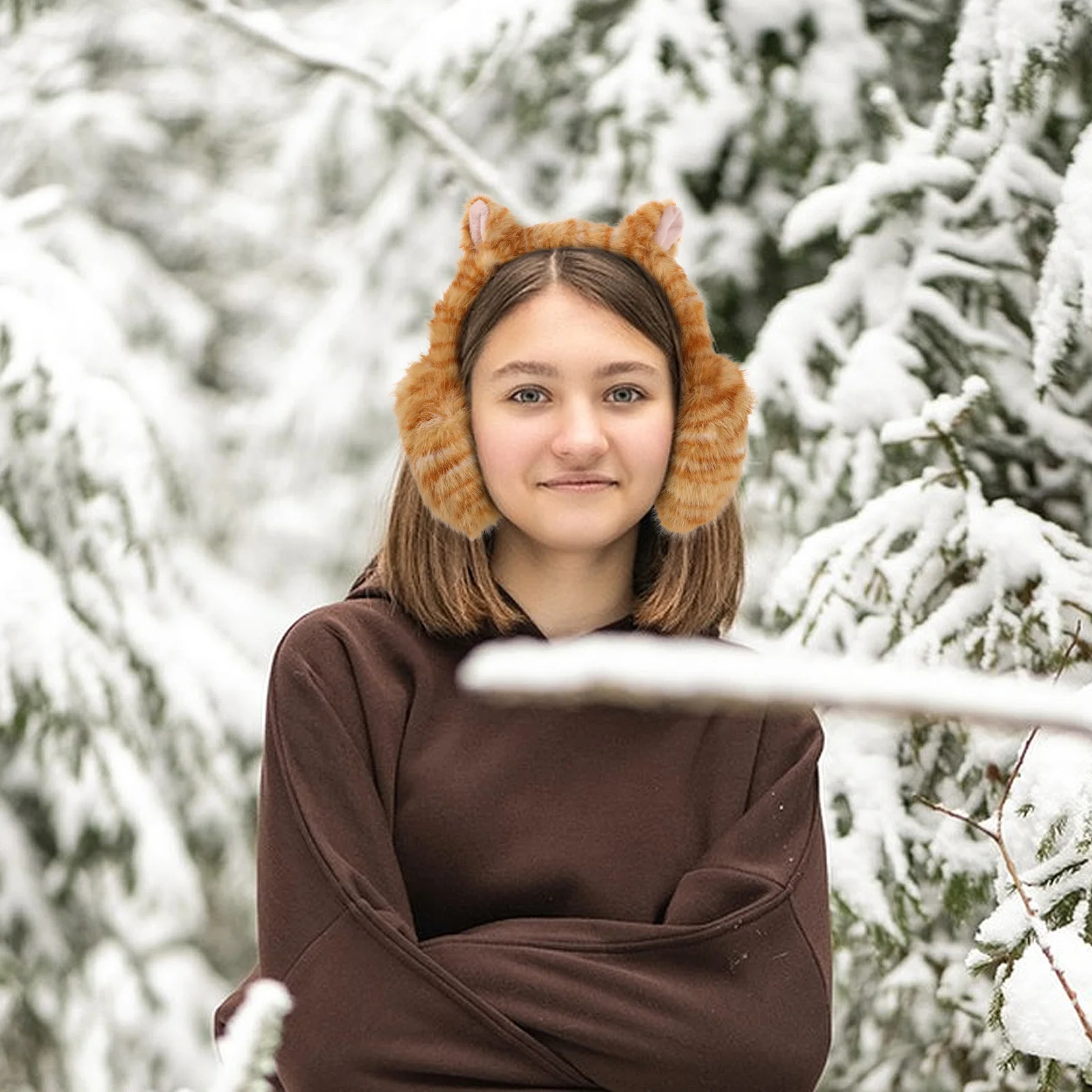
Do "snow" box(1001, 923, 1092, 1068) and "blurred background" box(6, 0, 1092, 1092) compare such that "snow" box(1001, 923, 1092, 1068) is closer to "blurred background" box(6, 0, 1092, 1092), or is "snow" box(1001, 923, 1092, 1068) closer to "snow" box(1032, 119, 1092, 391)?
"blurred background" box(6, 0, 1092, 1092)

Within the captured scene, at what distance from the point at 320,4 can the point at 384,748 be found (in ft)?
20.0

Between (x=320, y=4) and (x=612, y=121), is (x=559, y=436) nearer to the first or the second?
(x=612, y=121)

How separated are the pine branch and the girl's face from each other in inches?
93.1

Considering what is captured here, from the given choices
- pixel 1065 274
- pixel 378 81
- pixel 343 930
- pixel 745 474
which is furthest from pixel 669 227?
pixel 378 81

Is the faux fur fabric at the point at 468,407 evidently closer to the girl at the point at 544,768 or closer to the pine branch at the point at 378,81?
the girl at the point at 544,768

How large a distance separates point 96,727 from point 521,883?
2.65 m

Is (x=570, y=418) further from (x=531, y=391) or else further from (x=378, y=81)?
(x=378, y=81)

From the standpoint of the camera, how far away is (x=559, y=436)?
191 centimetres

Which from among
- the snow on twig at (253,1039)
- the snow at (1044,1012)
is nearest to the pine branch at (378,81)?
the snow at (1044,1012)

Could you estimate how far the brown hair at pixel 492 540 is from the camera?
6.57 feet

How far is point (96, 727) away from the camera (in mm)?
4328

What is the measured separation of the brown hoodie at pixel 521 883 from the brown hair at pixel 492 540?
4 centimetres

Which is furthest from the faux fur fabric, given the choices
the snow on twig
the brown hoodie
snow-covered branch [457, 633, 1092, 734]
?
snow-covered branch [457, 633, 1092, 734]

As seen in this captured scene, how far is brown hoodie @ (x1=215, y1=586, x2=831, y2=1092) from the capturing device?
1.74m
